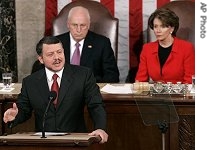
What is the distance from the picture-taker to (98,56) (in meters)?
5.35

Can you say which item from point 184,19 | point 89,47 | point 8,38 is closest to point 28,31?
point 8,38

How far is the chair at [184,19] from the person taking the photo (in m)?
5.46

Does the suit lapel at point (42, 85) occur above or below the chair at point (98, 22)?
below

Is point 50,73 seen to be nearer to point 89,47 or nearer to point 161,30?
point 161,30

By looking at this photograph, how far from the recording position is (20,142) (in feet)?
8.58

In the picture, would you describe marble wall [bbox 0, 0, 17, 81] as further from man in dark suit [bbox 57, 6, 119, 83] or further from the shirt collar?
the shirt collar

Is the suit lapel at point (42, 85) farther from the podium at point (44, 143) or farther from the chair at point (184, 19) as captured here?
the chair at point (184, 19)

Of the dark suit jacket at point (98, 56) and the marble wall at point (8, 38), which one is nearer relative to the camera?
the dark suit jacket at point (98, 56)

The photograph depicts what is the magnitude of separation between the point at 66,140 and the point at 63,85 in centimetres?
88

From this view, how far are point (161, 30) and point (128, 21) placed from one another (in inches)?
55.4

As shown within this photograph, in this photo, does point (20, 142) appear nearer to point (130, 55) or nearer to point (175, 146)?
point (175, 146)

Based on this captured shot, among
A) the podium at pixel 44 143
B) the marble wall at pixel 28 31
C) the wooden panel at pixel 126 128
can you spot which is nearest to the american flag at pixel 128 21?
the marble wall at pixel 28 31

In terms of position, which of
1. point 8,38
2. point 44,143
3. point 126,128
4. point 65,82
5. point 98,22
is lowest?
point 126,128

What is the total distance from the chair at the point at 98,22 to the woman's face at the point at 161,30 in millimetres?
849
